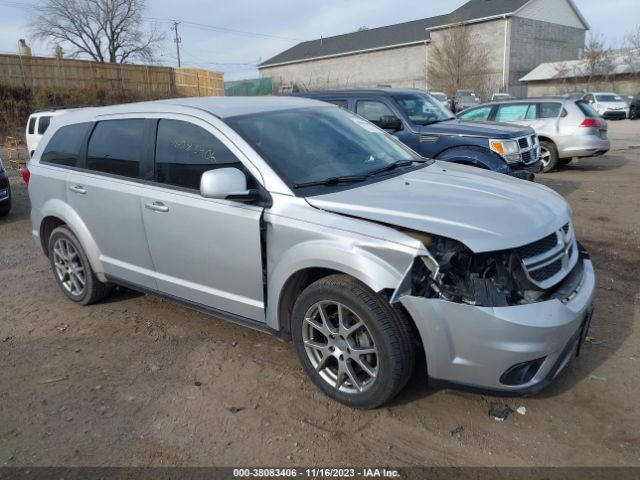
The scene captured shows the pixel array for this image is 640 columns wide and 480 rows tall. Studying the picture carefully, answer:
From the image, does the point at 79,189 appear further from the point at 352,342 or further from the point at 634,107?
the point at 634,107

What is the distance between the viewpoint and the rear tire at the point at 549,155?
40.9 ft

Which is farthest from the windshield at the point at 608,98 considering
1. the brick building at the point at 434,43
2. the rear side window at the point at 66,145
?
the rear side window at the point at 66,145

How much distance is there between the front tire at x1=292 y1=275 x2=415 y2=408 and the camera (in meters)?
2.99

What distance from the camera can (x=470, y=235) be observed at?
9.41ft

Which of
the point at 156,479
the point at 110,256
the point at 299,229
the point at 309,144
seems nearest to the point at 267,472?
the point at 156,479

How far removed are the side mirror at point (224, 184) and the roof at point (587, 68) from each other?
1799 inches

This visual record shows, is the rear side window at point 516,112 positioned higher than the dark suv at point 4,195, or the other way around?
the rear side window at point 516,112

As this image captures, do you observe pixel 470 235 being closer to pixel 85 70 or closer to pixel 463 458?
pixel 463 458

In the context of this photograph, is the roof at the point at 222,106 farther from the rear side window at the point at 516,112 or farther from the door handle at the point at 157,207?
the rear side window at the point at 516,112

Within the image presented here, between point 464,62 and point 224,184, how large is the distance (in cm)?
4635

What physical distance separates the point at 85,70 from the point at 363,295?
37145 mm

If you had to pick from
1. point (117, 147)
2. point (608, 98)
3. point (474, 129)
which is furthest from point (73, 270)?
point (608, 98)

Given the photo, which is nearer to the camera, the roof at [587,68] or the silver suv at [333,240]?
the silver suv at [333,240]

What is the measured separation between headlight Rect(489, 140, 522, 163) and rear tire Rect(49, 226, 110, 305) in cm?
580
